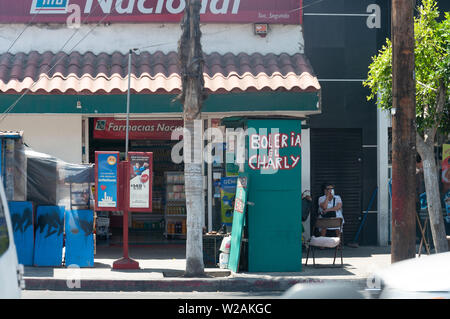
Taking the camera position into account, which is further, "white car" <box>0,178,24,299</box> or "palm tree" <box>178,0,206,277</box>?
"palm tree" <box>178,0,206,277</box>

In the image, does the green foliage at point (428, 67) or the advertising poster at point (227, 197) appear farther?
the advertising poster at point (227, 197)

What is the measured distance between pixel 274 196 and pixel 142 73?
4650 mm

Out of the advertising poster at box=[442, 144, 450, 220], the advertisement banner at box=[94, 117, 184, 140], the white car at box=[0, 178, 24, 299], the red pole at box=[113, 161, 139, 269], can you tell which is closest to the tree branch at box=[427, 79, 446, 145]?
the advertising poster at box=[442, 144, 450, 220]

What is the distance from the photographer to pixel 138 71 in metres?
15.3

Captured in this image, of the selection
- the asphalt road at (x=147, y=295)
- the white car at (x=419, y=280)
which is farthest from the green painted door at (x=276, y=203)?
the white car at (x=419, y=280)

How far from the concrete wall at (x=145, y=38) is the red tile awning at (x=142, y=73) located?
0.76 ft

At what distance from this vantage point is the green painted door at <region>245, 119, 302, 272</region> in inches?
493

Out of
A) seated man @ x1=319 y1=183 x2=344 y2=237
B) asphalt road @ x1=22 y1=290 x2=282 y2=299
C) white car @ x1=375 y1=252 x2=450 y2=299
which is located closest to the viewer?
white car @ x1=375 y1=252 x2=450 y2=299

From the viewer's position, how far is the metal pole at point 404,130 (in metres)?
11.4

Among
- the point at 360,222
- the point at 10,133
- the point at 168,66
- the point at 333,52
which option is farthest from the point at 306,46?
the point at 10,133

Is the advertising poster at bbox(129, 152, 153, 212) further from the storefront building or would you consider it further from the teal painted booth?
the storefront building

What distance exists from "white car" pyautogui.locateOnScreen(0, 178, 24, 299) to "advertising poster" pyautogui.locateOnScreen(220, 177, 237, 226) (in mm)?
9034

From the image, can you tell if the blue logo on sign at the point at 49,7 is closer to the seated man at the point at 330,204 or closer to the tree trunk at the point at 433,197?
the seated man at the point at 330,204

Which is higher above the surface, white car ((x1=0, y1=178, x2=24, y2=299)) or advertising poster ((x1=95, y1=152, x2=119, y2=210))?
advertising poster ((x1=95, y1=152, x2=119, y2=210))
